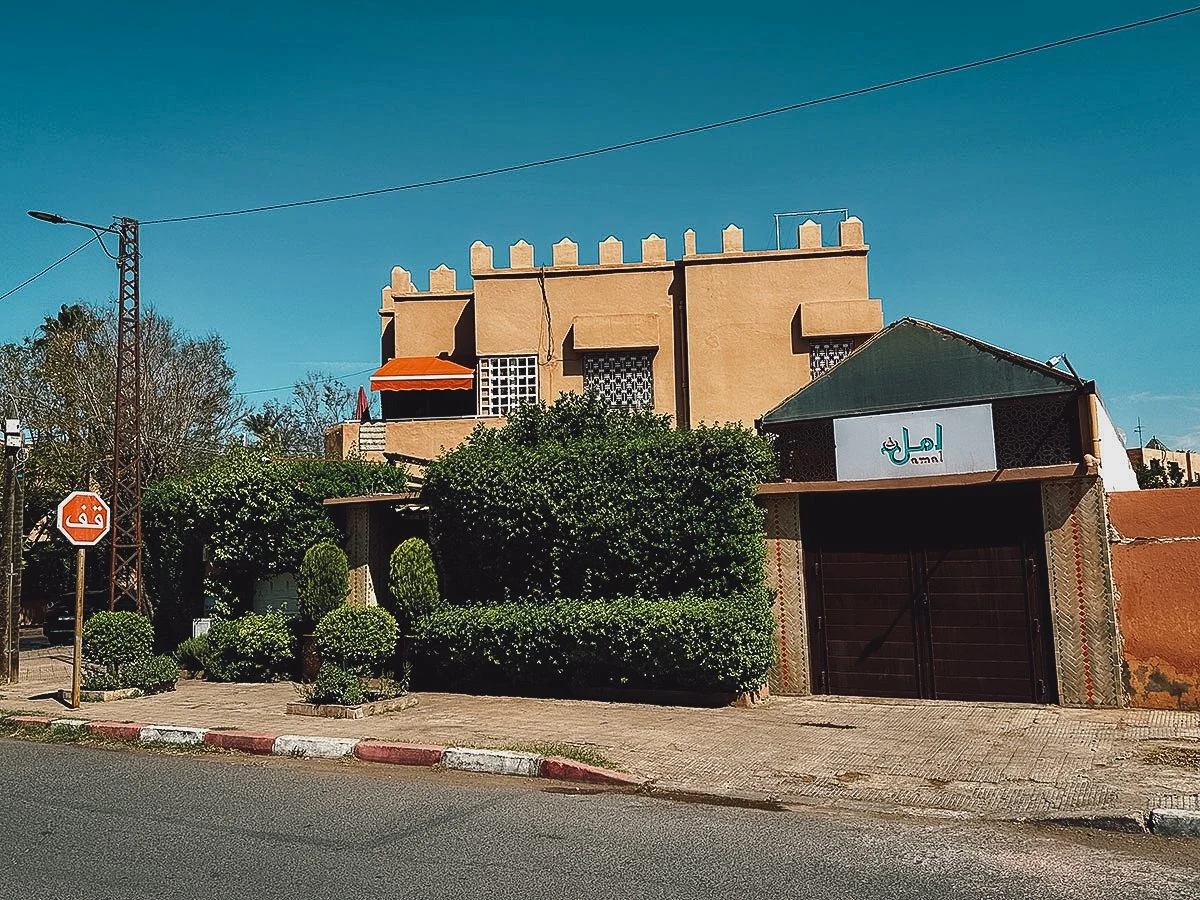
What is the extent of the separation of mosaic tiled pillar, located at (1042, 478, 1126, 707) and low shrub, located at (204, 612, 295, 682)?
427 inches

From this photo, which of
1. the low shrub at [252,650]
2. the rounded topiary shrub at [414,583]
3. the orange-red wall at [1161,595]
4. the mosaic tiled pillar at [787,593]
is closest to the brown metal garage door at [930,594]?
the mosaic tiled pillar at [787,593]

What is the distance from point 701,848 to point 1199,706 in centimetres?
745

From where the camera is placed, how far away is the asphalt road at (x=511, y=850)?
5.63 meters

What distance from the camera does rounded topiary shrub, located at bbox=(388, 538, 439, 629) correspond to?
46.5 ft

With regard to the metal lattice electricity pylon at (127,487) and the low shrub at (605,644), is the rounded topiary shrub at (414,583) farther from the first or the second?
the metal lattice electricity pylon at (127,487)

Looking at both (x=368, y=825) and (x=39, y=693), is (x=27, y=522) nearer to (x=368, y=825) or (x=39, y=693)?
(x=39, y=693)

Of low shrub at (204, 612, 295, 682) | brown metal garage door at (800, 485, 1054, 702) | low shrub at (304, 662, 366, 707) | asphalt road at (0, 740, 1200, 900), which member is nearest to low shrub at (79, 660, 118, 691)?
low shrub at (204, 612, 295, 682)

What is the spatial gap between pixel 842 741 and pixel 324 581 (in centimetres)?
818

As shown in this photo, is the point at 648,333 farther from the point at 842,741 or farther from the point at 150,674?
the point at 842,741

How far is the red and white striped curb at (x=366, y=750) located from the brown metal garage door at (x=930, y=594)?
4980 millimetres

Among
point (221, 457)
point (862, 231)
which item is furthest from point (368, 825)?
point (221, 457)

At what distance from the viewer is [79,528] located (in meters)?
13.6

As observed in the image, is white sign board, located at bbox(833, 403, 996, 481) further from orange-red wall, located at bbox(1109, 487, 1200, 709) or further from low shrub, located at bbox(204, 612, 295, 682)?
low shrub, located at bbox(204, 612, 295, 682)

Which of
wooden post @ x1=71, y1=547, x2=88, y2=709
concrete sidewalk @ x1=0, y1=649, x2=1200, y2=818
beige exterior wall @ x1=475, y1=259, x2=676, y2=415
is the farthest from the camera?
beige exterior wall @ x1=475, y1=259, x2=676, y2=415
